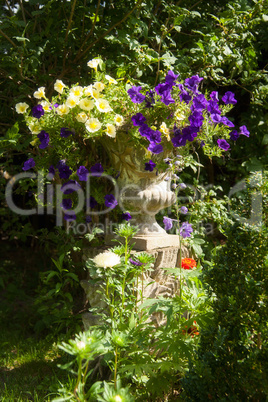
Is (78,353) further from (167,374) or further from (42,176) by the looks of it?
(42,176)

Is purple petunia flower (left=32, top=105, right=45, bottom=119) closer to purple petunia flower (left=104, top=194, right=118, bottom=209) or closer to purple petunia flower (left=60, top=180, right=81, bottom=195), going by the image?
purple petunia flower (left=60, top=180, right=81, bottom=195)

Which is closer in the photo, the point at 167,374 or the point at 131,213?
the point at 167,374

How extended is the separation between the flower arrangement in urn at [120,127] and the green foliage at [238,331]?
749 mm

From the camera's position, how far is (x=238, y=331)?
1.59 m

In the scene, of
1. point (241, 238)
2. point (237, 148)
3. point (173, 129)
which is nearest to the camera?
point (241, 238)

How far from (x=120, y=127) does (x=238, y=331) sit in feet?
4.56

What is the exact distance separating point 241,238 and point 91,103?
1.16 m

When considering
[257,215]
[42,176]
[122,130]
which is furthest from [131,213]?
[257,215]

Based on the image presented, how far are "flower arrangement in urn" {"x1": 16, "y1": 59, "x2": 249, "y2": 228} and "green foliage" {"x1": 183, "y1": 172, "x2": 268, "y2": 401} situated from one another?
749 mm

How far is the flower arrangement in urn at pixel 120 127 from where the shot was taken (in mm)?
2232

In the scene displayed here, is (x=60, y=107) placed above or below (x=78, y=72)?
below

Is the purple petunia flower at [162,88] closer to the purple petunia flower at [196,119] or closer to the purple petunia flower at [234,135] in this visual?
the purple petunia flower at [196,119]

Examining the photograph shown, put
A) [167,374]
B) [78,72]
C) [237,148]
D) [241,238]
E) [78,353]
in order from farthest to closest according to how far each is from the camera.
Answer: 1. [237,148]
2. [78,72]
3. [167,374]
4. [241,238]
5. [78,353]

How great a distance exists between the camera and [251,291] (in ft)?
5.16
